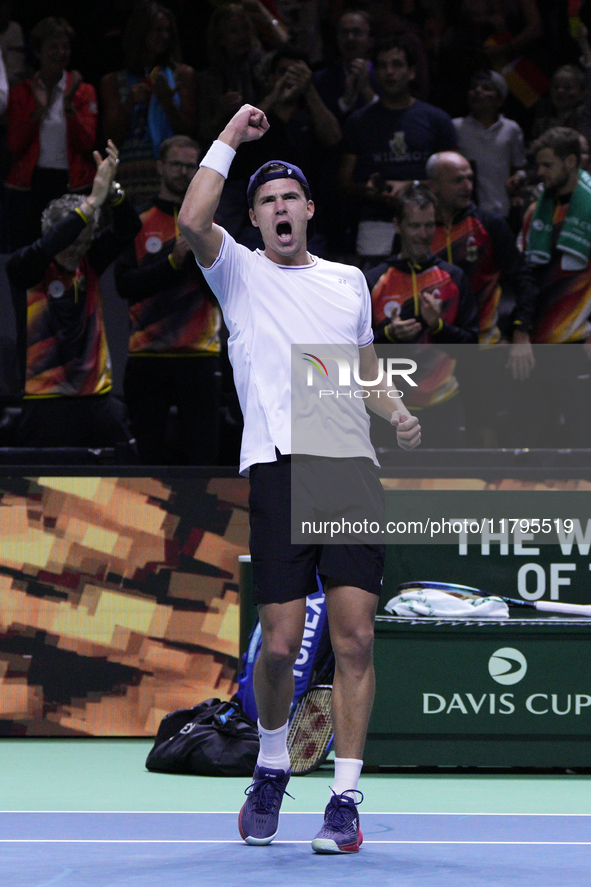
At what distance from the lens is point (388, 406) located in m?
3.68

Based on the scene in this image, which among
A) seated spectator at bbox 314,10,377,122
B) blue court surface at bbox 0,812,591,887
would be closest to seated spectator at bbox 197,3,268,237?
seated spectator at bbox 314,10,377,122

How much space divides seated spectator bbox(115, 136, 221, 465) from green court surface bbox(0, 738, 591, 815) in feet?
6.09

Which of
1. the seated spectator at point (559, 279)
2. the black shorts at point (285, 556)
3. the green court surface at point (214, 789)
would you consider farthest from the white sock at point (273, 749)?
the seated spectator at point (559, 279)

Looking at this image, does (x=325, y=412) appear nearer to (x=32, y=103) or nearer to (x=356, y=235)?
(x=356, y=235)

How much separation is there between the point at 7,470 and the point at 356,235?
278 centimetres

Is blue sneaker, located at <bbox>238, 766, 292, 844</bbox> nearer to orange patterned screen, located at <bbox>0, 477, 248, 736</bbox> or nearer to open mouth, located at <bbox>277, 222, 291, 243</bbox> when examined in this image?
open mouth, located at <bbox>277, 222, 291, 243</bbox>

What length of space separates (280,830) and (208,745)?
1.19m

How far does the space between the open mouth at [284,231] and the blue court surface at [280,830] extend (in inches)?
67.4

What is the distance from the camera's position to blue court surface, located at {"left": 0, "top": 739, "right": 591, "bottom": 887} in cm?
303

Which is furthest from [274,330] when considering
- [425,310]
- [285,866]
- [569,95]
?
[569,95]

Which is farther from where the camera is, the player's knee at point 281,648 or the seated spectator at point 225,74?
the seated spectator at point 225,74

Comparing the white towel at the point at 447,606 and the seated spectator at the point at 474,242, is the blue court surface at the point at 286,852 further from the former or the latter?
the seated spectator at the point at 474,242

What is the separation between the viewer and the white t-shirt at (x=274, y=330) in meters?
3.52

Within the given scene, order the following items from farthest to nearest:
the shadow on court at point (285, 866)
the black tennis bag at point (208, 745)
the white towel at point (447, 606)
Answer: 1. the white towel at point (447, 606)
2. the black tennis bag at point (208, 745)
3. the shadow on court at point (285, 866)
